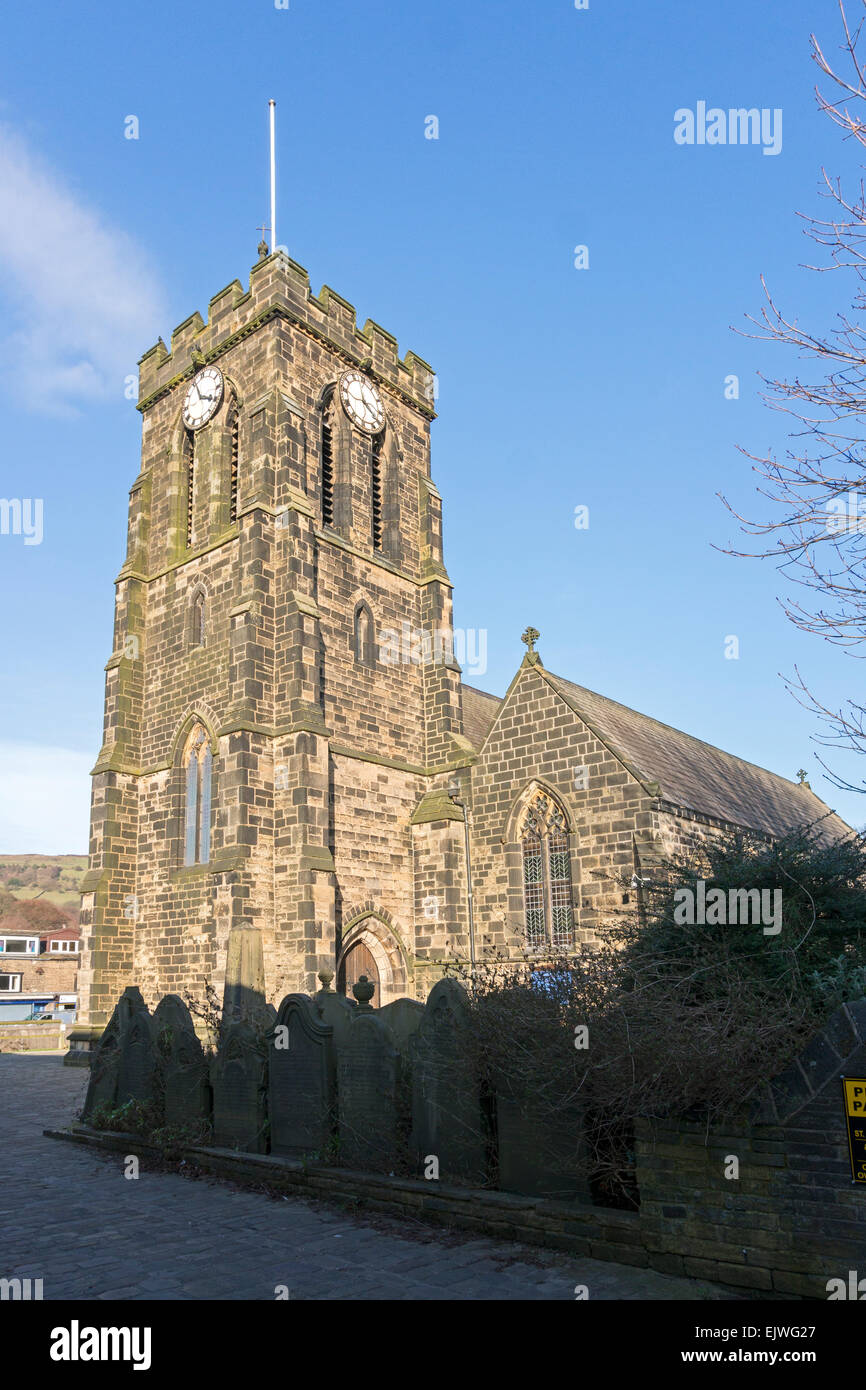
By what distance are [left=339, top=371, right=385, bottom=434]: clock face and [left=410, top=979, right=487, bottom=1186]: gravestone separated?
18645 mm

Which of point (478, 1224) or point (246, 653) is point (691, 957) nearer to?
point (478, 1224)

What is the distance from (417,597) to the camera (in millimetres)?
24703

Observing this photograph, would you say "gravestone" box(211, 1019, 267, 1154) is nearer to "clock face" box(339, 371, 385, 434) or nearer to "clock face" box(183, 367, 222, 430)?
"clock face" box(183, 367, 222, 430)

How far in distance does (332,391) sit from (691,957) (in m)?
20.2

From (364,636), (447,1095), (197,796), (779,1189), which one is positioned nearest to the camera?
(779,1189)

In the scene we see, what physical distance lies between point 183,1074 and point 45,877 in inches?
5706

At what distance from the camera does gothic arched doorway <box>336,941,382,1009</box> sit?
19.7 meters

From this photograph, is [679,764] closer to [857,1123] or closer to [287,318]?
[287,318]

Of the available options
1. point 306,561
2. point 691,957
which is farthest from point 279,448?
point 691,957

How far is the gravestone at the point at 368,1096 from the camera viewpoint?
8.38 m

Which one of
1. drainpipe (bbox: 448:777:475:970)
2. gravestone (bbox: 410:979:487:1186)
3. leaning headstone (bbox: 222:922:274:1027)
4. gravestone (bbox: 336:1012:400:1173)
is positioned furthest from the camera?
drainpipe (bbox: 448:777:475:970)

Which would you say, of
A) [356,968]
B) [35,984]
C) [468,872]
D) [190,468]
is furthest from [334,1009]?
[35,984]

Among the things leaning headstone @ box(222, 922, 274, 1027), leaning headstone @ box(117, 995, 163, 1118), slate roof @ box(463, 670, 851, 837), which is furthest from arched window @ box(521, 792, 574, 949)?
leaning headstone @ box(117, 995, 163, 1118)

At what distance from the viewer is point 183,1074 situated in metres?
10.8
